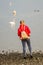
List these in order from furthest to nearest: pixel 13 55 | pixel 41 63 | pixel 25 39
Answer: pixel 13 55 < pixel 25 39 < pixel 41 63

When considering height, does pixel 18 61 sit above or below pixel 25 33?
below

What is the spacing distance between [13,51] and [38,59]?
2303 millimetres

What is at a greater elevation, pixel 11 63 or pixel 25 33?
pixel 25 33

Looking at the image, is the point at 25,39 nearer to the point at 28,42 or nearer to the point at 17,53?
the point at 28,42

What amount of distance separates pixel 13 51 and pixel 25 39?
201cm

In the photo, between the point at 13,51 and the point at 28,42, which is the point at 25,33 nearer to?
the point at 28,42

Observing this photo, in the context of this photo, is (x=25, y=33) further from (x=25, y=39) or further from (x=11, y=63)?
(x=11, y=63)

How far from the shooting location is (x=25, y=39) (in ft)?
47.3

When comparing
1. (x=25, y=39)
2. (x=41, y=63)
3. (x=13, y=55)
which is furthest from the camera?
(x=13, y=55)

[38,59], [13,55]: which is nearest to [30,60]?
[38,59]

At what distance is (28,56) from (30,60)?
0.87m

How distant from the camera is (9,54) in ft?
52.0

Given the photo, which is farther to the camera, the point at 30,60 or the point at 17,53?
the point at 17,53

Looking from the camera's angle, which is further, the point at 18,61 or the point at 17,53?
the point at 17,53
